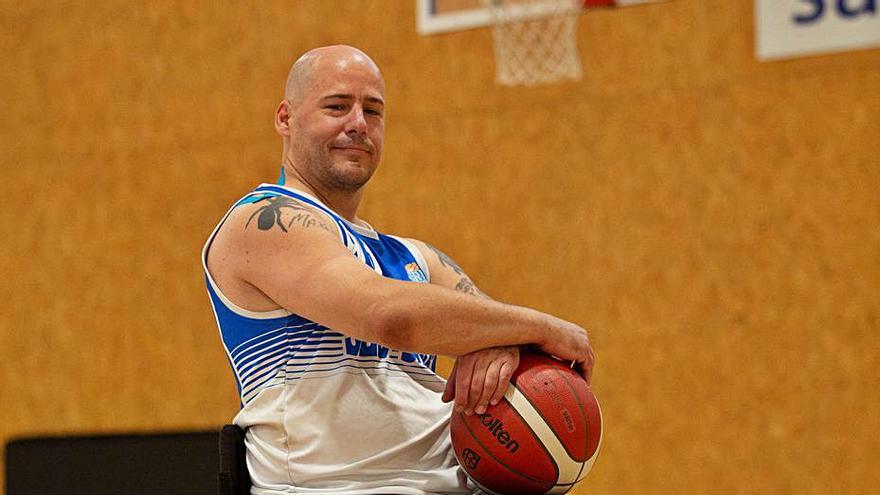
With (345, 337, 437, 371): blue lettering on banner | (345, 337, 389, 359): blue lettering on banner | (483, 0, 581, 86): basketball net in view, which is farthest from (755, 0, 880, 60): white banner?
(345, 337, 389, 359): blue lettering on banner

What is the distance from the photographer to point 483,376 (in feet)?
8.89

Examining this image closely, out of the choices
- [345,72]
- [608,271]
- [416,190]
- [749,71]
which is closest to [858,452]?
[608,271]

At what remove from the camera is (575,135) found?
5754mm

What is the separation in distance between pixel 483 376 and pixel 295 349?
53 centimetres

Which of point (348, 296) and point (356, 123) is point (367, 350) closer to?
point (348, 296)

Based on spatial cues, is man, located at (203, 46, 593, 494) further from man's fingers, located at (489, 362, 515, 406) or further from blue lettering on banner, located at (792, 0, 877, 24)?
blue lettering on banner, located at (792, 0, 877, 24)

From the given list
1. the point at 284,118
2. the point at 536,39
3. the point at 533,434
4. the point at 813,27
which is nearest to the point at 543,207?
the point at 536,39

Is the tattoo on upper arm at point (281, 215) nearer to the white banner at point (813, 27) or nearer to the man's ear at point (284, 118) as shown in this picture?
the man's ear at point (284, 118)

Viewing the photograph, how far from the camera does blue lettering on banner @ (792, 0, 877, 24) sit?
5117 mm

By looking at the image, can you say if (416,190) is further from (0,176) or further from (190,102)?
(0,176)

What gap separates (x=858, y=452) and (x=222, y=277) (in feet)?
11.1

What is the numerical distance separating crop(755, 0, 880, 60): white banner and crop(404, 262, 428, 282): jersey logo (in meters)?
2.79

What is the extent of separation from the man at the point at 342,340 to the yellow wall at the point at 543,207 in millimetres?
2565

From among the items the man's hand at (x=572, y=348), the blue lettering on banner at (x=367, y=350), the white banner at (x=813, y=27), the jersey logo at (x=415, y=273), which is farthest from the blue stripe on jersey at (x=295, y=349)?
the white banner at (x=813, y=27)
